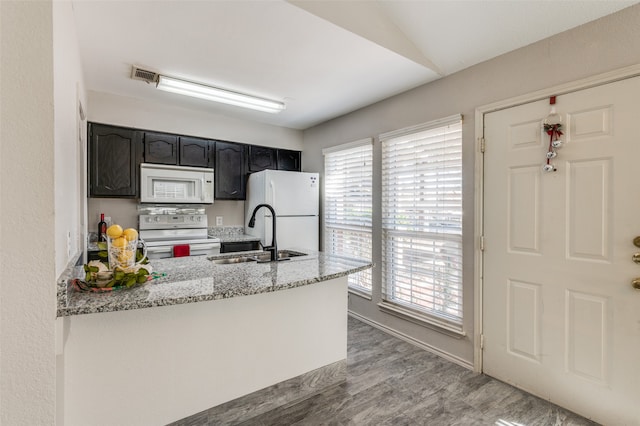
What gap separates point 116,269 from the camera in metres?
1.48

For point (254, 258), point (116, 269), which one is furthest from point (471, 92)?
point (116, 269)

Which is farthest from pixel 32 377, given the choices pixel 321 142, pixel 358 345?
pixel 321 142

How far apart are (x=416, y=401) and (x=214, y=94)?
309 cm

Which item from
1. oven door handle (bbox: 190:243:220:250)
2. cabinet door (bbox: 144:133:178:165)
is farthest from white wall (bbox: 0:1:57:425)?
cabinet door (bbox: 144:133:178:165)

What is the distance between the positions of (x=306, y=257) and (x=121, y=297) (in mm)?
1238

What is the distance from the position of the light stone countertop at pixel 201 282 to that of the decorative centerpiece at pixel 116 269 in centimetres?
5

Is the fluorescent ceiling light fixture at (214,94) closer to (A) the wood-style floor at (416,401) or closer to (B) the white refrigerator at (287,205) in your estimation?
(B) the white refrigerator at (287,205)

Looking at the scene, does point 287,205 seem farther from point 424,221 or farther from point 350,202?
point 424,221

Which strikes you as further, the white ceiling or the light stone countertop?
the white ceiling

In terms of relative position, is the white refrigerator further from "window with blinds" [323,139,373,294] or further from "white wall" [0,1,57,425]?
"white wall" [0,1,57,425]

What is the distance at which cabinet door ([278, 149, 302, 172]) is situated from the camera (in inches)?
174

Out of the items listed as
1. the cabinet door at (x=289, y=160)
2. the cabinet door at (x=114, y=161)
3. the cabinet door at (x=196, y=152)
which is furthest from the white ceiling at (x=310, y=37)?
the cabinet door at (x=289, y=160)

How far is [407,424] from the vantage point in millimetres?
1881

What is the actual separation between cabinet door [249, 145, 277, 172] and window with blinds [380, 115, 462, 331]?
170 cm
